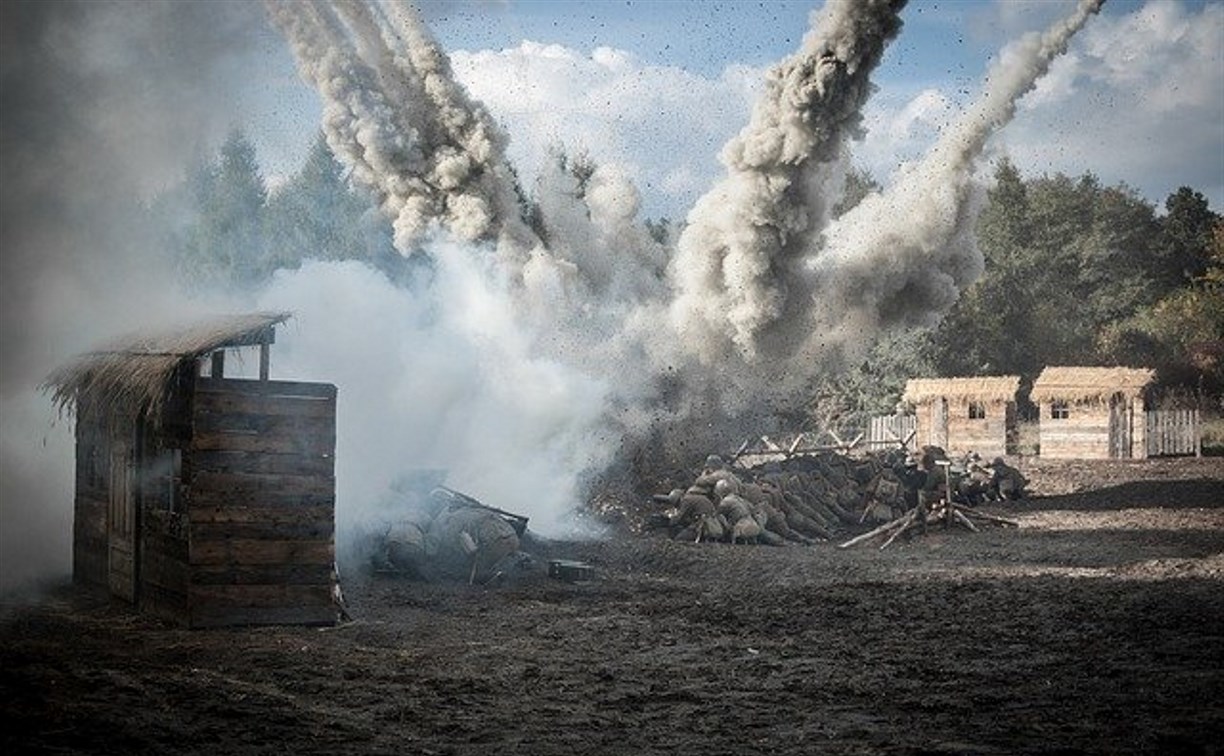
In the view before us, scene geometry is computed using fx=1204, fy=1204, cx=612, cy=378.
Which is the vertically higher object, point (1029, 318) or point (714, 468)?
point (1029, 318)

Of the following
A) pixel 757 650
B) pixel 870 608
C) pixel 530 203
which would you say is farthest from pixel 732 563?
pixel 530 203

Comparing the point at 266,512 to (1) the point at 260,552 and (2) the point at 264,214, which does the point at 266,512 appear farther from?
(2) the point at 264,214

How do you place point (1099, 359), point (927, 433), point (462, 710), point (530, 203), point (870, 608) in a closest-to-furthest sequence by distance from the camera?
point (462, 710), point (870, 608), point (530, 203), point (927, 433), point (1099, 359)

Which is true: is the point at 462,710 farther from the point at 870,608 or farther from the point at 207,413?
the point at 870,608

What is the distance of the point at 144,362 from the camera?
14.6 meters

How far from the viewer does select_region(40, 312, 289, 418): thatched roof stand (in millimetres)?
13781

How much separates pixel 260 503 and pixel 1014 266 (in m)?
58.7

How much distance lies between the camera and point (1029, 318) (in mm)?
61938

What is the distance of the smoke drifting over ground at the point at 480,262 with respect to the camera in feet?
67.3

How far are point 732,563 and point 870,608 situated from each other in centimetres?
493

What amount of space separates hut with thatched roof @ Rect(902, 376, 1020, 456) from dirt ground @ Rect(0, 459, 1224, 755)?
26056 millimetres

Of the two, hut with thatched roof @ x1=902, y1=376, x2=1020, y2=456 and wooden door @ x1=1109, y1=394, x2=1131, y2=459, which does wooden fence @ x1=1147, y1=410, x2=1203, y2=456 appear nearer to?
wooden door @ x1=1109, y1=394, x2=1131, y2=459

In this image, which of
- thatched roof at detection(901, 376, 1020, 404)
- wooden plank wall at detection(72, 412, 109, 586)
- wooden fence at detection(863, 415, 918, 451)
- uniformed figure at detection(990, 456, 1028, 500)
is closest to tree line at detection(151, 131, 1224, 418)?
wooden fence at detection(863, 415, 918, 451)

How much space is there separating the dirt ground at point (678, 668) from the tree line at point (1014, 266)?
32978 mm
